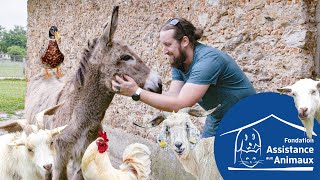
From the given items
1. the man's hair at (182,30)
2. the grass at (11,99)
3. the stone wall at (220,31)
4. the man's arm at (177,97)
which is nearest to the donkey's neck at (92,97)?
the man's arm at (177,97)

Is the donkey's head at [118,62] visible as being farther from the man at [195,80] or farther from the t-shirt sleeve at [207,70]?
the t-shirt sleeve at [207,70]

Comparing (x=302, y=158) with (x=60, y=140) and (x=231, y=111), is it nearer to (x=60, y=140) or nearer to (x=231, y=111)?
(x=231, y=111)

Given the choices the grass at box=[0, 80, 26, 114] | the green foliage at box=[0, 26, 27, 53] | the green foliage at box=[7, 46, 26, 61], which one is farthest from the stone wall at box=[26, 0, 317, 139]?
the green foliage at box=[0, 26, 27, 53]

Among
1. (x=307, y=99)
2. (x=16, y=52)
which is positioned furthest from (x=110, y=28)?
(x=16, y=52)

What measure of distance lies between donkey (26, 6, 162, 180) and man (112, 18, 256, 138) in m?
0.16

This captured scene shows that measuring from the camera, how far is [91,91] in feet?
11.6

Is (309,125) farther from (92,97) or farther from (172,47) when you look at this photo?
(92,97)

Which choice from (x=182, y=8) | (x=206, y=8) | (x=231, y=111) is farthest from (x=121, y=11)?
(x=231, y=111)

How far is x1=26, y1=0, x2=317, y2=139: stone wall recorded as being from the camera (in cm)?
380

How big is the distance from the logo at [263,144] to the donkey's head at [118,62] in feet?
2.00

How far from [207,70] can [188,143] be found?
0.50 metres

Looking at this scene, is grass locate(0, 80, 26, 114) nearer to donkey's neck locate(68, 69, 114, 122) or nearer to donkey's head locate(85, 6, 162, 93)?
donkey's neck locate(68, 69, 114, 122)

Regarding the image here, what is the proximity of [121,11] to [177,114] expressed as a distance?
3912mm

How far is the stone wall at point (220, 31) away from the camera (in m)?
3.80
